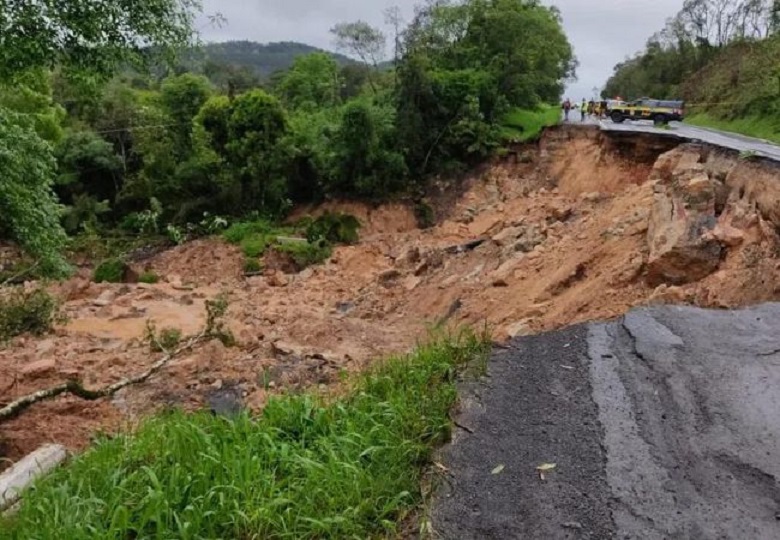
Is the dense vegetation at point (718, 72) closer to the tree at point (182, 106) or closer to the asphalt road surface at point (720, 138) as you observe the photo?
the asphalt road surface at point (720, 138)

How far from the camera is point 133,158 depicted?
25047mm

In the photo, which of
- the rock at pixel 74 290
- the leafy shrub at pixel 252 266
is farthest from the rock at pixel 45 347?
the leafy shrub at pixel 252 266

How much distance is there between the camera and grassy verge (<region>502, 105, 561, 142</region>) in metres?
22.9

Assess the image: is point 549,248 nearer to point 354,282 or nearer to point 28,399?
point 354,282

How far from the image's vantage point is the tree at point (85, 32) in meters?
5.70

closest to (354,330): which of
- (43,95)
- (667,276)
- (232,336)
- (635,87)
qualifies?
(232,336)

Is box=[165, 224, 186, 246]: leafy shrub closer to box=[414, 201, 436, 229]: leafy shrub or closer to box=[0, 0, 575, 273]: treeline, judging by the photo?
box=[0, 0, 575, 273]: treeline

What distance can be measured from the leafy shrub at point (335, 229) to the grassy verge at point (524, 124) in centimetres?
672

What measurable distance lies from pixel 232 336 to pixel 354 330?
2400mm

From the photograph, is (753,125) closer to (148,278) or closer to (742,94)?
(742,94)

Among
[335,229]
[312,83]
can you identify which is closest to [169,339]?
[335,229]

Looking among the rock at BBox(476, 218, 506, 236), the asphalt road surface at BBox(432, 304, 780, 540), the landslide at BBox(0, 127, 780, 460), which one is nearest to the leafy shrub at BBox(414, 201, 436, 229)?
the landslide at BBox(0, 127, 780, 460)

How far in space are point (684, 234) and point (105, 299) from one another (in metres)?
13.6

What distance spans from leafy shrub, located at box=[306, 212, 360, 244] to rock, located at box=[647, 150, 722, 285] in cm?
1102
